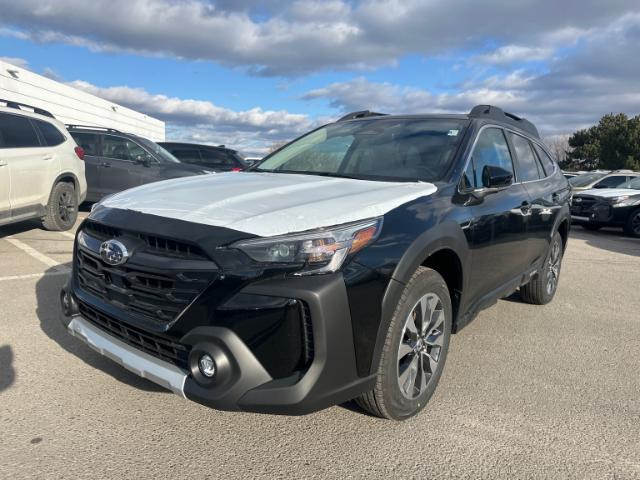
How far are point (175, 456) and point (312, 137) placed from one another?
2.78m

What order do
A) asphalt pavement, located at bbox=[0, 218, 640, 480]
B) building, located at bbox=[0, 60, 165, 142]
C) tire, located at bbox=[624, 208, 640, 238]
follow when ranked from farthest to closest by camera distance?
building, located at bbox=[0, 60, 165, 142] → tire, located at bbox=[624, 208, 640, 238] → asphalt pavement, located at bbox=[0, 218, 640, 480]

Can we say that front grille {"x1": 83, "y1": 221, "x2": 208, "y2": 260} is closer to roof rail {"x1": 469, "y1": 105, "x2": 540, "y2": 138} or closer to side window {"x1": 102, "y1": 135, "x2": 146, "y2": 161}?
roof rail {"x1": 469, "y1": 105, "x2": 540, "y2": 138}

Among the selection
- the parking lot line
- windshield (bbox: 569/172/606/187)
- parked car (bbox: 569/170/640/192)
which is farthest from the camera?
windshield (bbox: 569/172/606/187)

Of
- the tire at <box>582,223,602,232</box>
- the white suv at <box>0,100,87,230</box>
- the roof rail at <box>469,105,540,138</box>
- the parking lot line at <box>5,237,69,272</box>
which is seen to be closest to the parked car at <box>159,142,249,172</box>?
the white suv at <box>0,100,87,230</box>

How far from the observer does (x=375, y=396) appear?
249 cm

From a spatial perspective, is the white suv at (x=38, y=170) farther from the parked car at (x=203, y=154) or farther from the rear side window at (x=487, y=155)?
the rear side window at (x=487, y=155)

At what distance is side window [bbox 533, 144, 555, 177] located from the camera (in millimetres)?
4922

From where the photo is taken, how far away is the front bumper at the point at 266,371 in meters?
2.10

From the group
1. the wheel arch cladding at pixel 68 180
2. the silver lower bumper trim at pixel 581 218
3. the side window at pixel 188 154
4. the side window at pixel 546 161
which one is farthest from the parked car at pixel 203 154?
the side window at pixel 546 161

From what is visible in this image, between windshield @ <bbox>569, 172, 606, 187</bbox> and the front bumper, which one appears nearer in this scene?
the front bumper

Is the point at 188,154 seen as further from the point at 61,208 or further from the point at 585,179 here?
the point at 585,179

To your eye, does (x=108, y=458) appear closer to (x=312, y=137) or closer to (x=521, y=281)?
(x=312, y=137)

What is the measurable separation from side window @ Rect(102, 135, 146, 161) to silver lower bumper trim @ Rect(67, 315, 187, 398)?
808 centimetres

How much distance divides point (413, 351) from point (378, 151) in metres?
1.57
